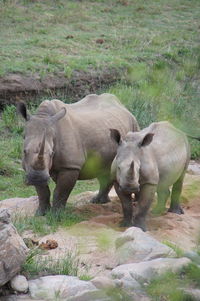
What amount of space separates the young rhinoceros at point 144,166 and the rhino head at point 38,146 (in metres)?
0.63

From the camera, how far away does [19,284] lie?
16.1 ft

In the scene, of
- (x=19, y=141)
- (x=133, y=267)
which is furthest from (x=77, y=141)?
(x=19, y=141)

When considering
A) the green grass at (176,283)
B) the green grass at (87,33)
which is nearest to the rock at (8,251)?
the green grass at (176,283)

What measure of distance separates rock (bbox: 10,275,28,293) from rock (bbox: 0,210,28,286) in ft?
0.13

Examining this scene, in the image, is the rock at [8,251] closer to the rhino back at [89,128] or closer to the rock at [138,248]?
the rock at [138,248]

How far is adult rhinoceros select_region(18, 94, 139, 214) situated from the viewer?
6867mm

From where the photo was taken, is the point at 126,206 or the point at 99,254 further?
the point at 126,206

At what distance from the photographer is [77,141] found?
737 cm

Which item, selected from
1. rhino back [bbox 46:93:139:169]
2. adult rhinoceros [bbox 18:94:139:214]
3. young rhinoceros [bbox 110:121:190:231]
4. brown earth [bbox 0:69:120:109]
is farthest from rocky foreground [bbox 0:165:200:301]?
brown earth [bbox 0:69:120:109]

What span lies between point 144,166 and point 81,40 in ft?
25.6

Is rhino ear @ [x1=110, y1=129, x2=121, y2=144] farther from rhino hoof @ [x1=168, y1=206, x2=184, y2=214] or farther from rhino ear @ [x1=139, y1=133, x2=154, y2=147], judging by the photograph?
rhino hoof @ [x1=168, y1=206, x2=184, y2=214]

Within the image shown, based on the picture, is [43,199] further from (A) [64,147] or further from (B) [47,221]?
(A) [64,147]

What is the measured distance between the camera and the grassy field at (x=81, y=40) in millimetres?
10242

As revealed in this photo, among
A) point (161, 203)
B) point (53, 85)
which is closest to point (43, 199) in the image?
point (161, 203)
